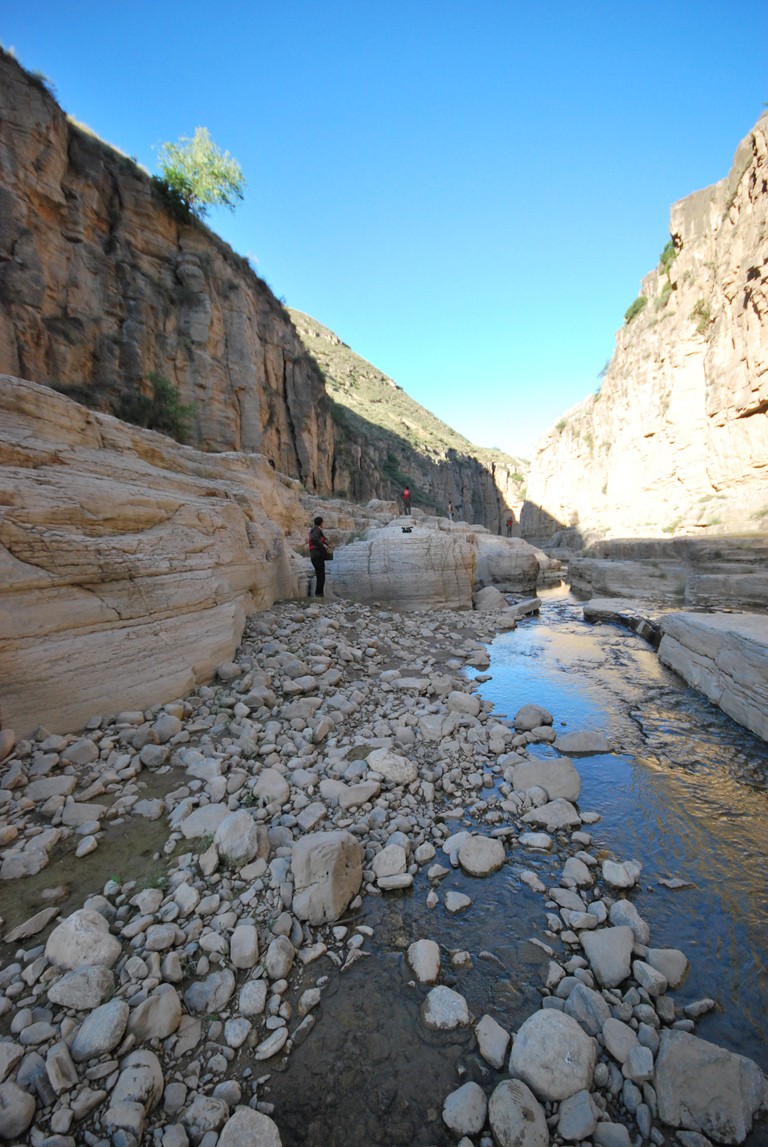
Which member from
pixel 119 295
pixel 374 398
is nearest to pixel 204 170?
pixel 119 295

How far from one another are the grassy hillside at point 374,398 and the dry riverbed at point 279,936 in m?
49.2

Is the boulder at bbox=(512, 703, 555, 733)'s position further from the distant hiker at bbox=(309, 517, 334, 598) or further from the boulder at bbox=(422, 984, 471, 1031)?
the distant hiker at bbox=(309, 517, 334, 598)

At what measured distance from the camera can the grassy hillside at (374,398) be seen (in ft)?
181

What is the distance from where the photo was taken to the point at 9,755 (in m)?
3.34

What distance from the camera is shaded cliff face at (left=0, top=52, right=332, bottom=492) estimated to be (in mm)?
13203

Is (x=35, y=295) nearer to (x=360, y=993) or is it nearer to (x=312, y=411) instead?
(x=312, y=411)

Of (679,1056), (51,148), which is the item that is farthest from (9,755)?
(51,148)

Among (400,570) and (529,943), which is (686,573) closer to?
(400,570)

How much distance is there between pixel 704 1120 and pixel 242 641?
5.83 m

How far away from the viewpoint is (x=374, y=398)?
6228cm

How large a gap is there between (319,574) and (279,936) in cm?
779

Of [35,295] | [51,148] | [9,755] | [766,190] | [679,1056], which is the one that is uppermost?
[766,190]

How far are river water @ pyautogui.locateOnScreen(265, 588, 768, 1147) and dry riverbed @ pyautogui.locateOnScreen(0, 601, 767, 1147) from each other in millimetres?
40

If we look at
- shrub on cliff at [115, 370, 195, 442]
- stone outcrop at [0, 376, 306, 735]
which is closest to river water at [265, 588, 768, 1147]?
stone outcrop at [0, 376, 306, 735]
